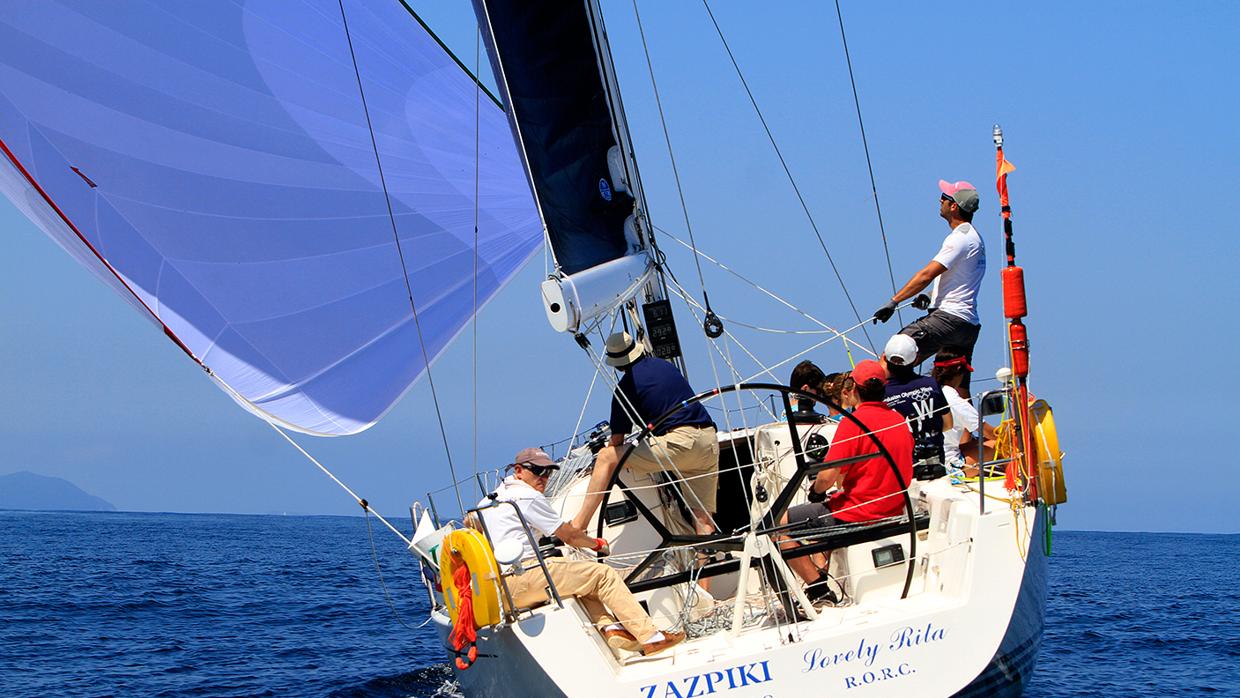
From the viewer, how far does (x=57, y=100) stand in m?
7.51

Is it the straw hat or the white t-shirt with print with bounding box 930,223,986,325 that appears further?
the white t-shirt with print with bounding box 930,223,986,325

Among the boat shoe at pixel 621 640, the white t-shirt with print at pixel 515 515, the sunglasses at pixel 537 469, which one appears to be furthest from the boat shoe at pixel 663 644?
the sunglasses at pixel 537 469

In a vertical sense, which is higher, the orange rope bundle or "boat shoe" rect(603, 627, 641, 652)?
the orange rope bundle

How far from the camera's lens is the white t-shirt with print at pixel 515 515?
533 cm

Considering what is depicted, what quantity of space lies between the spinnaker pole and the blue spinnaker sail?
4.06 meters

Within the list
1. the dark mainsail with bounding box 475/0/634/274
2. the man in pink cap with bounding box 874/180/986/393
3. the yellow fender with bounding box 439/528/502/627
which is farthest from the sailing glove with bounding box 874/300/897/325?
the yellow fender with bounding box 439/528/502/627

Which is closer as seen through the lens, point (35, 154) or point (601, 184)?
point (35, 154)

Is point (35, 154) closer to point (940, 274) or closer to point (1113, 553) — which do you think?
point (940, 274)

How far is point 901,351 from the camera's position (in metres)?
7.09

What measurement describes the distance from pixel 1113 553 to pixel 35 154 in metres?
28.5

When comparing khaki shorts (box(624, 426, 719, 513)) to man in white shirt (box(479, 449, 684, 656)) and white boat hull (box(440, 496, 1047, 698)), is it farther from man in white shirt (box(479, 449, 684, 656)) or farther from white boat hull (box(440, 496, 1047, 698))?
white boat hull (box(440, 496, 1047, 698))

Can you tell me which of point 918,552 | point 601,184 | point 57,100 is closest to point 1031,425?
point 918,552

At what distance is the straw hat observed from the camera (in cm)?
657

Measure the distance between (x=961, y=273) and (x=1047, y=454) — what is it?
2542 mm
